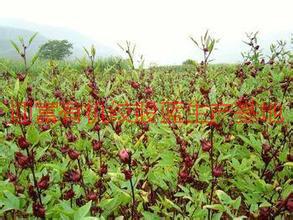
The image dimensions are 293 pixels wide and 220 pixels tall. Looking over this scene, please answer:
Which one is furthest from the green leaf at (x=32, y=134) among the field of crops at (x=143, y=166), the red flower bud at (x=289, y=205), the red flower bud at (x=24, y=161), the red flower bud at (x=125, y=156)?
the red flower bud at (x=289, y=205)

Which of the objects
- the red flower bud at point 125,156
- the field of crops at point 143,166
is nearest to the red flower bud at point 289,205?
the field of crops at point 143,166

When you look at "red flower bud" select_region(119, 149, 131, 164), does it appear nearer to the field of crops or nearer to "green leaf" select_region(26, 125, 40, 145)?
the field of crops

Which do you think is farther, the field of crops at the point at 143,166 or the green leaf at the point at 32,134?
the field of crops at the point at 143,166

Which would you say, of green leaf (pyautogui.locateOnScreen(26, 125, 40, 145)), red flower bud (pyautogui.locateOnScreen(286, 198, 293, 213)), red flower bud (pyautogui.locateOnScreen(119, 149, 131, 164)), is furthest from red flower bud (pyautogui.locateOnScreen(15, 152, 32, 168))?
red flower bud (pyautogui.locateOnScreen(286, 198, 293, 213))

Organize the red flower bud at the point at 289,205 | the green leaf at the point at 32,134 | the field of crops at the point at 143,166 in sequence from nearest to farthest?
1. the red flower bud at the point at 289,205
2. the green leaf at the point at 32,134
3. the field of crops at the point at 143,166

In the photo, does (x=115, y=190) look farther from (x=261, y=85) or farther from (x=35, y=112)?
(x=261, y=85)

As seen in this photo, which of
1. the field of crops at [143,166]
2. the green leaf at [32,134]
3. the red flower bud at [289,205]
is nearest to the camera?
the red flower bud at [289,205]

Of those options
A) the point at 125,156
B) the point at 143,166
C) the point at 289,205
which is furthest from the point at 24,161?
the point at 289,205

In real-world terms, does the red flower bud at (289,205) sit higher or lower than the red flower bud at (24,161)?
lower

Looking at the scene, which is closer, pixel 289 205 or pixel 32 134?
pixel 289 205

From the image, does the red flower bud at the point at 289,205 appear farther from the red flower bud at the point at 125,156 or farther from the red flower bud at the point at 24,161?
the red flower bud at the point at 24,161

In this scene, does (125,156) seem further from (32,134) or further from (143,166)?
(143,166)

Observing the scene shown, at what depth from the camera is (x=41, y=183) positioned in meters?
2.10

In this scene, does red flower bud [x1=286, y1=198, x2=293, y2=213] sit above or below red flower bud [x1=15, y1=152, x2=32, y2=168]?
below
